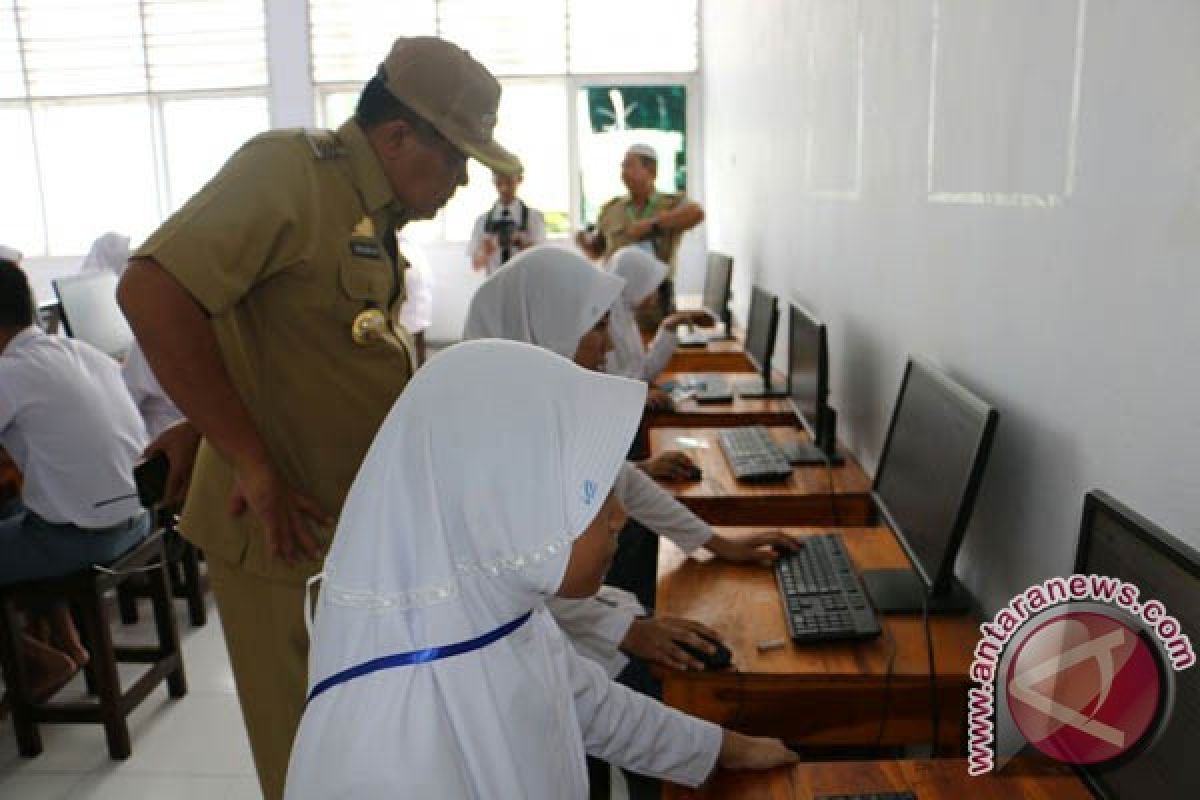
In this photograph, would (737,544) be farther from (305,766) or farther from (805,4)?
(805,4)

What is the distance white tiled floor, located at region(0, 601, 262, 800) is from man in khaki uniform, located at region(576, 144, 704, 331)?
271cm

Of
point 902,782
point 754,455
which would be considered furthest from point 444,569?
point 754,455

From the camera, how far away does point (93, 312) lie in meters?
3.91

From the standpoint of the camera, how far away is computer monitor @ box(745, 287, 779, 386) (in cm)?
336

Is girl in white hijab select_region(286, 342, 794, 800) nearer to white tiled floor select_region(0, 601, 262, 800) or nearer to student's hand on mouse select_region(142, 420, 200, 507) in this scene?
student's hand on mouse select_region(142, 420, 200, 507)

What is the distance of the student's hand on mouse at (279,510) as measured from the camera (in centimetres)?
133

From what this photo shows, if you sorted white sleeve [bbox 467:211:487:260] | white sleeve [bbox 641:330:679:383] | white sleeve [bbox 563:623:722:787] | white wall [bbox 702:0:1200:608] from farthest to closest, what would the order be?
white sleeve [bbox 467:211:487:260] < white sleeve [bbox 641:330:679:383] < white sleeve [bbox 563:623:722:787] < white wall [bbox 702:0:1200:608]

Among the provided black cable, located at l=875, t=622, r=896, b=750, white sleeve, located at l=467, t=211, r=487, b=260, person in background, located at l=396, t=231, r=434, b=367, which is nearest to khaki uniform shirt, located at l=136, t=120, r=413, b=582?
black cable, located at l=875, t=622, r=896, b=750

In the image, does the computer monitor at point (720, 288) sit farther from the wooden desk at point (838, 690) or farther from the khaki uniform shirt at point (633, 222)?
the wooden desk at point (838, 690)

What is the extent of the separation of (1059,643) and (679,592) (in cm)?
84


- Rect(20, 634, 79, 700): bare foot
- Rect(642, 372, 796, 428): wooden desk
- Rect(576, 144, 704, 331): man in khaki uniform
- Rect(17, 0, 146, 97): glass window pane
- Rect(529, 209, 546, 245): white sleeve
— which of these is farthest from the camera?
Rect(17, 0, 146, 97): glass window pane

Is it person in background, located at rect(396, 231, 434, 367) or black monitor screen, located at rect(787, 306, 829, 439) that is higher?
black monitor screen, located at rect(787, 306, 829, 439)

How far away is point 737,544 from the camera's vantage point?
184 cm

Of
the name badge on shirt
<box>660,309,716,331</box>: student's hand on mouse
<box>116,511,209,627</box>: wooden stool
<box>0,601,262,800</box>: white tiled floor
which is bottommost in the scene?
<box>0,601,262,800</box>: white tiled floor
